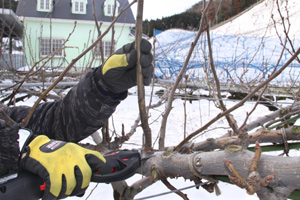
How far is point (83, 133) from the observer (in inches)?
53.1

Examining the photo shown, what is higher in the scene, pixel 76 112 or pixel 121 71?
pixel 121 71

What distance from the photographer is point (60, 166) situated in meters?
0.77

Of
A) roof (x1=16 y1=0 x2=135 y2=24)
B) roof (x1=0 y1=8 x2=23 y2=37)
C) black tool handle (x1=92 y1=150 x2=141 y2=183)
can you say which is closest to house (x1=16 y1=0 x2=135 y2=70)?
roof (x1=16 y1=0 x2=135 y2=24)

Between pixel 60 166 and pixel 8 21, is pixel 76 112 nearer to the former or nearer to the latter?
pixel 60 166

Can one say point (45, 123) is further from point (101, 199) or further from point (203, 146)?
point (101, 199)

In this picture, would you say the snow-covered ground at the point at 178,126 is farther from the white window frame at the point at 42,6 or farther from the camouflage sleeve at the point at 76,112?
the white window frame at the point at 42,6

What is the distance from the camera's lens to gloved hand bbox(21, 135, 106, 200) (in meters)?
0.75

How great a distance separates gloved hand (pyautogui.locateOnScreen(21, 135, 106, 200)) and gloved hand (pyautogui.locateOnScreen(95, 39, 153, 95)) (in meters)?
0.41

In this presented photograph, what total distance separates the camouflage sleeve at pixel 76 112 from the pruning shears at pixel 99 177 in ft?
1.27

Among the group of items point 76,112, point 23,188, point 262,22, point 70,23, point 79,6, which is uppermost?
point 79,6

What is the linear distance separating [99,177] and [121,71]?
510mm

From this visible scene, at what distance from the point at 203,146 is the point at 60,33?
47.6 ft

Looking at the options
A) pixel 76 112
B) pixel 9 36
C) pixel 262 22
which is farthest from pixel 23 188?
pixel 262 22

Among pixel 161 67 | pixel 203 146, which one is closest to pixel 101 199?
pixel 203 146
